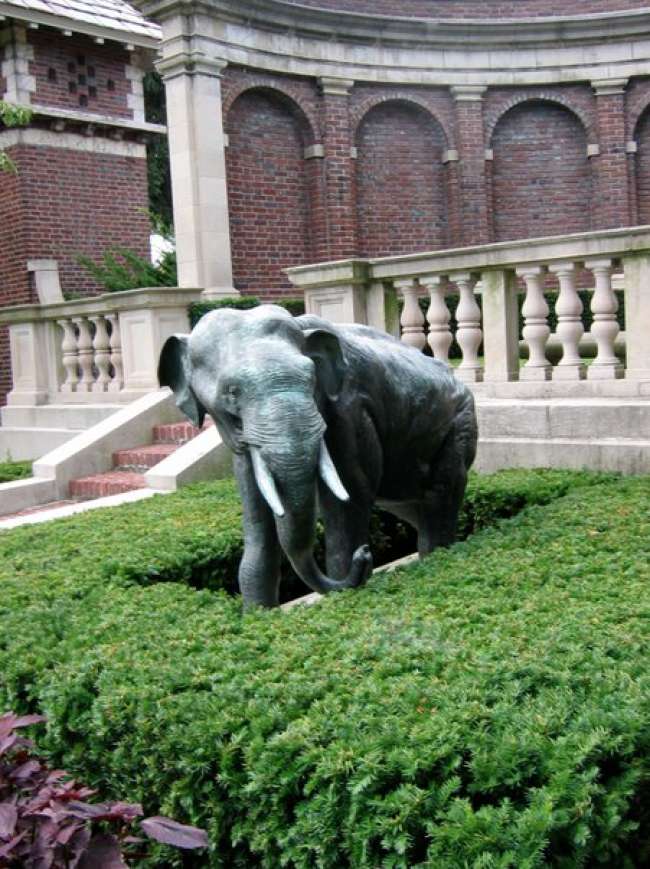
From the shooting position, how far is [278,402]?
3.81m

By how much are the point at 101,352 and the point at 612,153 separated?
10.1m

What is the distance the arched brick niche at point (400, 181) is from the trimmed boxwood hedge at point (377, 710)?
13.8 metres

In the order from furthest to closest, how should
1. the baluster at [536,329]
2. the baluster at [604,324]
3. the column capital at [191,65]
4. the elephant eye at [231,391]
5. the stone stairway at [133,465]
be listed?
1. the column capital at [191,65]
2. the stone stairway at [133,465]
3. the baluster at [536,329]
4. the baluster at [604,324]
5. the elephant eye at [231,391]

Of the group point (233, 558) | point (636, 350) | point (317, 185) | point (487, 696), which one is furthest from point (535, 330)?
point (317, 185)

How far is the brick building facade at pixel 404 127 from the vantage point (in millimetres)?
15852

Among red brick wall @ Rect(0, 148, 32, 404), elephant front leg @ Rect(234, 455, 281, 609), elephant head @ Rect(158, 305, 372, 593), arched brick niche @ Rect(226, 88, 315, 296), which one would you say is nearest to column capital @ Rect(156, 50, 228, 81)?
arched brick niche @ Rect(226, 88, 315, 296)

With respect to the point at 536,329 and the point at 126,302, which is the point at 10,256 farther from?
the point at 536,329

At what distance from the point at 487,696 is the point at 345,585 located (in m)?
1.51

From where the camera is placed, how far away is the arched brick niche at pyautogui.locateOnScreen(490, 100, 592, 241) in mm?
18609

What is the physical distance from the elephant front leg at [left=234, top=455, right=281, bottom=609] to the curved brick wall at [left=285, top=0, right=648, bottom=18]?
15.2m

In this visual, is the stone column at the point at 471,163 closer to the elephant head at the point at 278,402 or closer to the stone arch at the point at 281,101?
the stone arch at the point at 281,101

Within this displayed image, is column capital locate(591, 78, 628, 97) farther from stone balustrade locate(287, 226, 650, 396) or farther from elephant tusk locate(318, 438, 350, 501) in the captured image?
elephant tusk locate(318, 438, 350, 501)

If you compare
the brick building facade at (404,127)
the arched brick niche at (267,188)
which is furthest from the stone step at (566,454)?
the arched brick niche at (267,188)

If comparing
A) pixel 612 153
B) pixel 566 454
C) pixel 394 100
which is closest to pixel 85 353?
pixel 566 454
